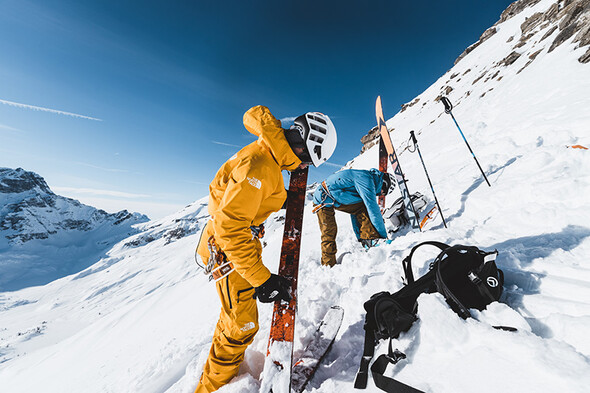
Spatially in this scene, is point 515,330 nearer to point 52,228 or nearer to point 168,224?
point 168,224

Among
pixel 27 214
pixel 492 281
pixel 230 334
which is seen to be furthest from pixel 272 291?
pixel 27 214

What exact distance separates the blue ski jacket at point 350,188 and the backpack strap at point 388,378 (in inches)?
139

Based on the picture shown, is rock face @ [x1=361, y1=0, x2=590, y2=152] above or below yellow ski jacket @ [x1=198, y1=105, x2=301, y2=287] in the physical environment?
above

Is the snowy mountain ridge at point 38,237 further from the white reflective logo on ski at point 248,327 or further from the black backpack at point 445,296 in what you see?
the black backpack at point 445,296

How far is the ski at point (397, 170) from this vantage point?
232 inches

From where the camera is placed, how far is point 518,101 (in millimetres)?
10086

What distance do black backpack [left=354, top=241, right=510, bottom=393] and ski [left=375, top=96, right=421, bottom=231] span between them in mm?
3848

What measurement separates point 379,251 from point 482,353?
9.58 ft

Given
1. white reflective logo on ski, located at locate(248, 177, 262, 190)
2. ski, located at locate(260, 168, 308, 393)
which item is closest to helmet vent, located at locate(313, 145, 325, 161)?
ski, located at locate(260, 168, 308, 393)

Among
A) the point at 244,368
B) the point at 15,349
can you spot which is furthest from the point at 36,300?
the point at 244,368

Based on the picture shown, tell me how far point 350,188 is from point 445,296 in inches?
148

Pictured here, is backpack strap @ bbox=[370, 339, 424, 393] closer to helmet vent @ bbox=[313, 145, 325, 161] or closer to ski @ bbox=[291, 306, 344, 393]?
ski @ bbox=[291, 306, 344, 393]

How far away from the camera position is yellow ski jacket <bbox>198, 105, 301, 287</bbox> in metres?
2.11

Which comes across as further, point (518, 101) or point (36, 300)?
point (36, 300)
